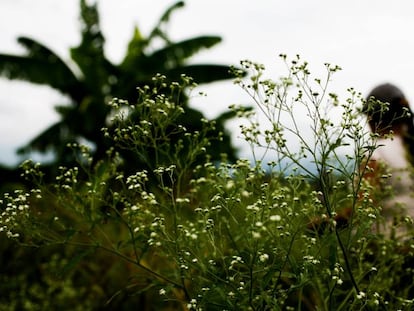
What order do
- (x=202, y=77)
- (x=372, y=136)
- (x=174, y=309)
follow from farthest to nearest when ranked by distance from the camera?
(x=202, y=77), (x=174, y=309), (x=372, y=136)

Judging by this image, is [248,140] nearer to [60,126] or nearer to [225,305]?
[225,305]

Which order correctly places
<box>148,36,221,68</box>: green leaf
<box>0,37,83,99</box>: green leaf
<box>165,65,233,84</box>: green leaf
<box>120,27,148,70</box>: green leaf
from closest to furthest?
1. <box>0,37,83,99</box>: green leaf
2. <box>165,65,233,84</box>: green leaf
3. <box>148,36,221,68</box>: green leaf
4. <box>120,27,148,70</box>: green leaf

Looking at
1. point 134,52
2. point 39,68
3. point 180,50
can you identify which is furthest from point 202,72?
point 39,68

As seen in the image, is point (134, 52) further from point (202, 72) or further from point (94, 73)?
point (202, 72)

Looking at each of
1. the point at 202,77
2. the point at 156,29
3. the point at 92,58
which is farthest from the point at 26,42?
the point at 202,77

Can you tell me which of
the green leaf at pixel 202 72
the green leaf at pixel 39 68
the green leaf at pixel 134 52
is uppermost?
the green leaf at pixel 134 52

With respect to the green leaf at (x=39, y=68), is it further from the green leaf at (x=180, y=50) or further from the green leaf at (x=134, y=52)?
the green leaf at (x=180, y=50)

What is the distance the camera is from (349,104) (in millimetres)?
2785

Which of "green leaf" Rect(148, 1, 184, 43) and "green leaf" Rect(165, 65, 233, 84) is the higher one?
"green leaf" Rect(148, 1, 184, 43)

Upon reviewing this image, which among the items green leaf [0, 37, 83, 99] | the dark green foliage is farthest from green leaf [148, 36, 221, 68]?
green leaf [0, 37, 83, 99]

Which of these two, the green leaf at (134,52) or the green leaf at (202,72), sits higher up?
the green leaf at (134,52)

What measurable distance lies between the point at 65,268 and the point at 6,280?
5.95m

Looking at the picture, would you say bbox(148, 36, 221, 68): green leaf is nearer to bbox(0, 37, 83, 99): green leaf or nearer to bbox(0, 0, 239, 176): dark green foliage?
bbox(0, 0, 239, 176): dark green foliage

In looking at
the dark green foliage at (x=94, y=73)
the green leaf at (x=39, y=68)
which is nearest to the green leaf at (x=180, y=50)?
the dark green foliage at (x=94, y=73)
